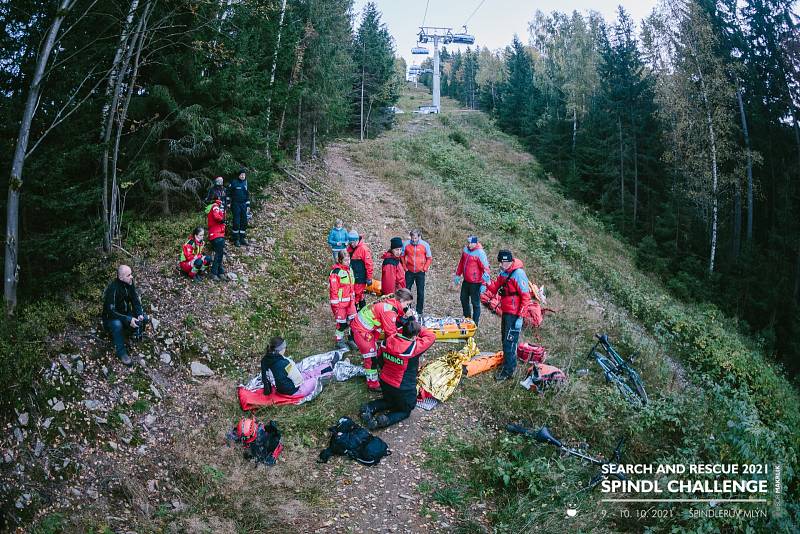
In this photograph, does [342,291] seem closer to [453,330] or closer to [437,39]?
[453,330]

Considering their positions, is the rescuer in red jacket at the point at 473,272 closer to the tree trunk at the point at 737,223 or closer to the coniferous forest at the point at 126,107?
the coniferous forest at the point at 126,107

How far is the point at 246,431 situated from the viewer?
694cm

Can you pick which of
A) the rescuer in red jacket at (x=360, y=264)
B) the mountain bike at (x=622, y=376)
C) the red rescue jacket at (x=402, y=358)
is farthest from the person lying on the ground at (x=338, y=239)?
the mountain bike at (x=622, y=376)

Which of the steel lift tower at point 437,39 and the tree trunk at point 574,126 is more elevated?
the steel lift tower at point 437,39

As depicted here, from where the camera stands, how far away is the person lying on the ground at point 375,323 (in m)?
7.92

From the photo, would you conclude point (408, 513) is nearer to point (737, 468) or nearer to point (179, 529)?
point (179, 529)

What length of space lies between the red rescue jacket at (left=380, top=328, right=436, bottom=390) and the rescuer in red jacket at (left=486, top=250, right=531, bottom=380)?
91.8 inches

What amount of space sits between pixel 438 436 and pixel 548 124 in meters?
39.8

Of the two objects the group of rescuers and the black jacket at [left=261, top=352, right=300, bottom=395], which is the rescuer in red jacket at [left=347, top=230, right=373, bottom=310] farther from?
the black jacket at [left=261, top=352, right=300, bottom=395]

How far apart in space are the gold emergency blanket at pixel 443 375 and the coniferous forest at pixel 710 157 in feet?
59.6

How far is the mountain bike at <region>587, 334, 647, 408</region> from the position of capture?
943cm

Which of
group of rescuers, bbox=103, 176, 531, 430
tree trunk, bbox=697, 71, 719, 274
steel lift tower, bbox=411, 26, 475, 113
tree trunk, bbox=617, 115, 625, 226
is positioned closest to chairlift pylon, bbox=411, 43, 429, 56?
steel lift tower, bbox=411, 26, 475, 113

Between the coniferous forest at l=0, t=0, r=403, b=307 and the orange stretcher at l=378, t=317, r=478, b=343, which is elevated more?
the coniferous forest at l=0, t=0, r=403, b=307

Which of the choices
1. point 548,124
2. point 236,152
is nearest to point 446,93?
point 548,124
